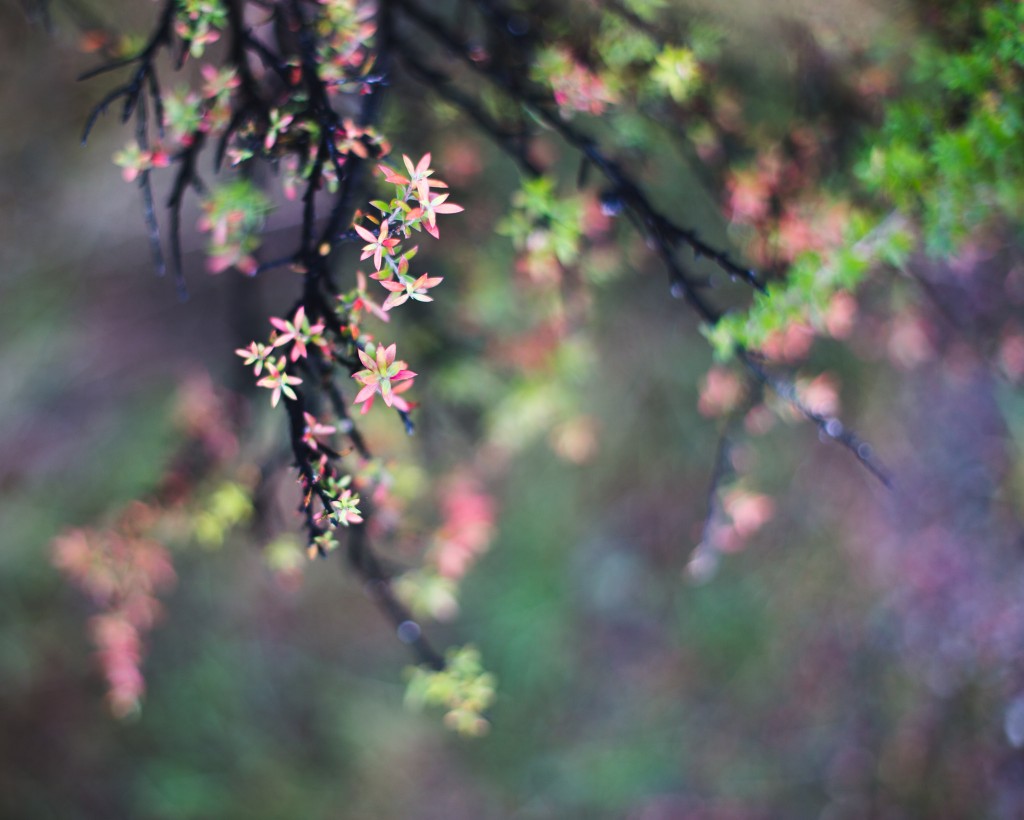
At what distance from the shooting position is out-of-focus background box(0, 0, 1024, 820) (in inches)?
139

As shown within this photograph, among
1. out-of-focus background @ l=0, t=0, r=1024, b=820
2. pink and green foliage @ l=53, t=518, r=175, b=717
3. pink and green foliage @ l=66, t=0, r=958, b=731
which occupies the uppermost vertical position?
pink and green foliage @ l=66, t=0, r=958, b=731

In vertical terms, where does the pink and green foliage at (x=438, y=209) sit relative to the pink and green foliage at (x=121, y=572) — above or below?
Answer: above

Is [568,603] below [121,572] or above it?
below

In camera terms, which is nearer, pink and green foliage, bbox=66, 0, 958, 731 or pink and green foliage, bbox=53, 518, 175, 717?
pink and green foliage, bbox=66, 0, 958, 731

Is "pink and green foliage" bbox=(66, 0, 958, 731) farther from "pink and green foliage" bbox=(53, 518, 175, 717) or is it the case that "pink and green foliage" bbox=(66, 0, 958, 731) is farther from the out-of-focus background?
the out-of-focus background

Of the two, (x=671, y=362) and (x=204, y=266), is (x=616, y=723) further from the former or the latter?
(x=204, y=266)

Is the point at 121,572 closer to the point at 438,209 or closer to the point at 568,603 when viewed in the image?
the point at 438,209

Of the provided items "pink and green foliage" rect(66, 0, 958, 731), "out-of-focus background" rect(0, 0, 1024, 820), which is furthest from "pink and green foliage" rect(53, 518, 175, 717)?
"out-of-focus background" rect(0, 0, 1024, 820)

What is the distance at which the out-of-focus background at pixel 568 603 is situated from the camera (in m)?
3.52

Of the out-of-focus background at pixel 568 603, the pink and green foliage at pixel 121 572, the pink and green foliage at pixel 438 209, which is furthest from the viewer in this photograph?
the out-of-focus background at pixel 568 603

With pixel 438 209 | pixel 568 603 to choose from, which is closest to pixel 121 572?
pixel 438 209

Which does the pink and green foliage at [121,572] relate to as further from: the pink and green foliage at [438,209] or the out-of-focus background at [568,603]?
the out-of-focus background at [568,603]

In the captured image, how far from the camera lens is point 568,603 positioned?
4074 millimetres

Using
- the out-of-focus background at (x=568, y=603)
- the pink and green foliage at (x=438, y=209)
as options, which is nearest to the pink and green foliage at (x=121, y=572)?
the pink and green foliage at (x=438, y=209)
